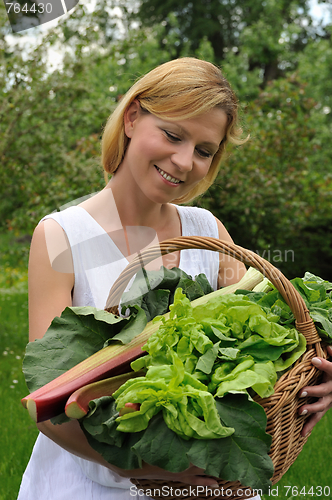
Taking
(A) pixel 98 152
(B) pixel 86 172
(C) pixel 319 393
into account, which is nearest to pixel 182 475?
(C) pixel 319 393

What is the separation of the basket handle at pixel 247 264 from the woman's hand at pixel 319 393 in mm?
76

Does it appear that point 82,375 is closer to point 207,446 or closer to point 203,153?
point 207,446

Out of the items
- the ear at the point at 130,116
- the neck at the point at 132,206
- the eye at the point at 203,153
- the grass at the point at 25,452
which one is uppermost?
the ear at the point at 130,116

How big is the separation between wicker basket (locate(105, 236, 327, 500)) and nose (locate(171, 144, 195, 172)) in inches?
15.2

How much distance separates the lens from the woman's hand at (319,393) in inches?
55.0

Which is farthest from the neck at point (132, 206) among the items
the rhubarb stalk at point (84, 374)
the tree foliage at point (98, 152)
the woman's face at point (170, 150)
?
the tree foliage at point (98, 152)

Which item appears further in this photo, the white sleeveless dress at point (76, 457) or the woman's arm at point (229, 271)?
the woman's arm at point (229, 271)

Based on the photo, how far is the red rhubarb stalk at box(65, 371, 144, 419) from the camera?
121 centimetres

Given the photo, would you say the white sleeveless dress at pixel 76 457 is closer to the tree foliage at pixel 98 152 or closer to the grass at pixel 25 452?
the grass at pixel 25 452

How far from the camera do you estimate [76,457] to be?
1752 mm

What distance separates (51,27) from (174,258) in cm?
437

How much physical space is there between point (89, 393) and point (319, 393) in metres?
0.70

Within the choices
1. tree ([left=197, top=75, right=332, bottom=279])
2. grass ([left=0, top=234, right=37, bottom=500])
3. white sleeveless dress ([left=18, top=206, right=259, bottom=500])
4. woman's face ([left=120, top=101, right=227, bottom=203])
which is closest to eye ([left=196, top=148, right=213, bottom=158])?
woman's face ([left=120, top=101, right=227, bottom=203])

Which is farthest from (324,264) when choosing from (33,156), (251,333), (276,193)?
(251,333)
